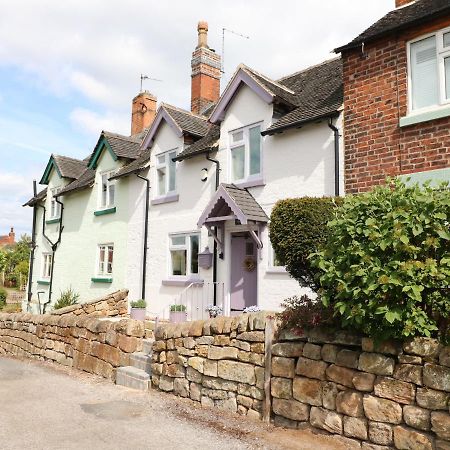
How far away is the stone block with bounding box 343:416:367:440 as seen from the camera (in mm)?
5098

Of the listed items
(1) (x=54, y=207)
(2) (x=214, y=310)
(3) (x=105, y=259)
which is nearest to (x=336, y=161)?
(2) (x=214, y=310)

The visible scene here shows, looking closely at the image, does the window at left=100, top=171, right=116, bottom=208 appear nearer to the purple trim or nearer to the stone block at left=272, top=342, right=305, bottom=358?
the purple trim

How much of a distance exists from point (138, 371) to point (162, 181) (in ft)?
25.9

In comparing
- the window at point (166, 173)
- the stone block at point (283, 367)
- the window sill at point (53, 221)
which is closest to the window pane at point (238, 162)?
the window at point (166, 173)

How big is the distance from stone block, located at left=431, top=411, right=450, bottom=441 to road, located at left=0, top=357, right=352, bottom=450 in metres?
1.18

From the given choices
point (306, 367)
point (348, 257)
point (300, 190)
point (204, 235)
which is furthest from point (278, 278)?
point (348, 257)

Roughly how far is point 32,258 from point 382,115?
775 inches

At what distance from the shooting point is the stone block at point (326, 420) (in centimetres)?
536

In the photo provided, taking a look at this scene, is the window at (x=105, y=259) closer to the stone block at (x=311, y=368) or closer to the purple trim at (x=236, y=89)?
the purple trim at (x=236, y=89)

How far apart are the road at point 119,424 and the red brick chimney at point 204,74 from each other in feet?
41.4

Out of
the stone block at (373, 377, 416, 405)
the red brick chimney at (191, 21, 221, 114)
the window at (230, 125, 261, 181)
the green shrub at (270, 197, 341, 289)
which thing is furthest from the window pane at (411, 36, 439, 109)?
the red brick chimney at (191, 21, 221, 114)

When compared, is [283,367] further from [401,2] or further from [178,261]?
[401,2]

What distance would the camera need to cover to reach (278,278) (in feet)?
35.8

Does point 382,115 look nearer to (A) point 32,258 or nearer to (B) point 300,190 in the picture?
(B) point 300,190
